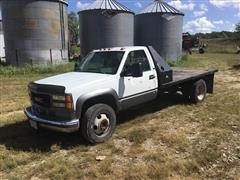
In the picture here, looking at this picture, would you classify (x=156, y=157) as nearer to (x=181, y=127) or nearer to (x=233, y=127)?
(x=181, y=127)

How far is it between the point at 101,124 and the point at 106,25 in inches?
617

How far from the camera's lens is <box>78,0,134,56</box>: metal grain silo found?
67.2 ft

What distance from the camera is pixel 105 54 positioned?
6.62 meters

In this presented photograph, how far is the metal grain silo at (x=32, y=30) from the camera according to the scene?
767 inches

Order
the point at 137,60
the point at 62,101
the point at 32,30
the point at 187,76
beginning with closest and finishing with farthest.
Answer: the point at 62,101
the point at 137,60
the point at 187,76
the point at 32,30

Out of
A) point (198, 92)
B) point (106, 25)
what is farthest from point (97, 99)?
point (106, 25)

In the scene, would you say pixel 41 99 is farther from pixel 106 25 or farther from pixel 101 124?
pixel 106 25

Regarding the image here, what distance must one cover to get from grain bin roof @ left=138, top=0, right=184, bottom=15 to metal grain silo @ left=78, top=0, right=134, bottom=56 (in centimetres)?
195

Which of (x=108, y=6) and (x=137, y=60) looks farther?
(x=108, y=6)

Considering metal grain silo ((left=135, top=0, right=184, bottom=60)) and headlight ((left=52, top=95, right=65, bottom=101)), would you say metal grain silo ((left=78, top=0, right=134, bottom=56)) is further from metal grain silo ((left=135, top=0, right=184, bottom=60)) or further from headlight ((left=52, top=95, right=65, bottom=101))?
headlight ((left=52, top=95, right=65, bottom=101))

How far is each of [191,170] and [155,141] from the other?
1300 mm

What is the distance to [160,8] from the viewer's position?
22547 mm

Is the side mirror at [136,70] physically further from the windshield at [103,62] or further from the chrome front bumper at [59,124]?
the chrome front bumper at [59,124]

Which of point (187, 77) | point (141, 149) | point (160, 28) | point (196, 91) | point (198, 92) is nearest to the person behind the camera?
point (141, 149)
